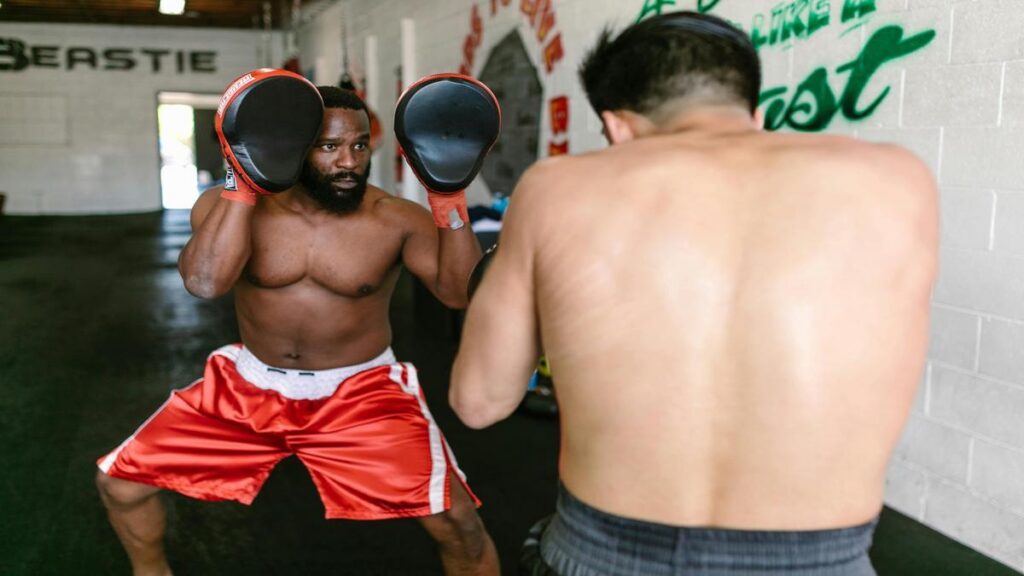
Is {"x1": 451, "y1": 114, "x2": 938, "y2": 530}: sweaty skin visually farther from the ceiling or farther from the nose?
the ceiling

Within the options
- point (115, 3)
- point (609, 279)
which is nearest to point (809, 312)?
point (609, 279)

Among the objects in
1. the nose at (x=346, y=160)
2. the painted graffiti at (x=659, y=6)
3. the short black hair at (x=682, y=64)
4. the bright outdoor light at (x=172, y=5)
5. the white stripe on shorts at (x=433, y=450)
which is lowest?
the white stripe on shorts at (x=433, y=450)

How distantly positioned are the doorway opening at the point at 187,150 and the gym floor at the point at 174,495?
30.8 feet

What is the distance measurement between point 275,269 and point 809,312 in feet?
4.81

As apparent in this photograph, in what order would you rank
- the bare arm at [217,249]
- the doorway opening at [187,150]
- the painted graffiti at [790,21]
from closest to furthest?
the bare arm at [217,249]
the painted graffiti at [790,21]
the doorway opening at [187,150]

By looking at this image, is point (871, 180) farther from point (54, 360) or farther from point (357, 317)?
point (54, 360)

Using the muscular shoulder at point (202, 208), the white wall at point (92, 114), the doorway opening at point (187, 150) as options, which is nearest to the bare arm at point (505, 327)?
the muscular shoulder at point (202, 208)

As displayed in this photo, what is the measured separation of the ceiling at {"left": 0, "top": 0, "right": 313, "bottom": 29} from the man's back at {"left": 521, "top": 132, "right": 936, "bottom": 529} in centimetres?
1024

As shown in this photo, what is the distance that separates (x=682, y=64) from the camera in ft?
3.63

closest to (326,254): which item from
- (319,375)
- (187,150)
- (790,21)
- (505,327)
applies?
(319,375)

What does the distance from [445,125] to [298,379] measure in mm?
771

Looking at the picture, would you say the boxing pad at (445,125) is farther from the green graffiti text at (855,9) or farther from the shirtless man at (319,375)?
the green graffiti text at (855,9)

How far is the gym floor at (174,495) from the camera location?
248cm

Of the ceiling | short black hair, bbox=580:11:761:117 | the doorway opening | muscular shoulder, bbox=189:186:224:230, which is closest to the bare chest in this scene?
muscular shoulder, bbox=189:186:224:230
